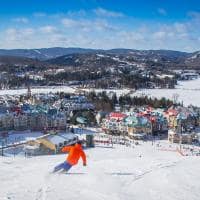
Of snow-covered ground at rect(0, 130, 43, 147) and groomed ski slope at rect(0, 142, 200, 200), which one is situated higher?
groomed ski slope at rect(0, 142, 200, 200)

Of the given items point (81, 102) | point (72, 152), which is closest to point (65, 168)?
point (72, 152)

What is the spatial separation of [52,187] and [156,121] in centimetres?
2862

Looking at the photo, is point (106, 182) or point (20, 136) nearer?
point (106, 182)

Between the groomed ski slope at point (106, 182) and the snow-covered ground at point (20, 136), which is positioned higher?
the groomed ski slope at point (106, 182)

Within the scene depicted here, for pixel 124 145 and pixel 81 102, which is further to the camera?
pixel 81 102

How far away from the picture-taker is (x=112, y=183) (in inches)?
669

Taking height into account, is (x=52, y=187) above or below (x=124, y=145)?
above

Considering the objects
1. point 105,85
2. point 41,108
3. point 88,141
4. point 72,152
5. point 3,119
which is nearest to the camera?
point 72,152

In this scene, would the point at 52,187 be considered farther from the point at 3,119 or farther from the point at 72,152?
the point at 3,119

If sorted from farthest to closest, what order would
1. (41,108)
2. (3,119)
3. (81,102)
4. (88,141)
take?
(81,102) → (41,108) → (3,119) → (88,141)

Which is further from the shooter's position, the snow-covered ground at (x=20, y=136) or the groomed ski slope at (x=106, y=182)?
the snow-covered ground at (x=20, y=136)

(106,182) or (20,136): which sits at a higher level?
(106,182)

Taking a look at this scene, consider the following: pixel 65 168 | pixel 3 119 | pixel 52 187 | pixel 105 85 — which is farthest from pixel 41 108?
pixel 105 85

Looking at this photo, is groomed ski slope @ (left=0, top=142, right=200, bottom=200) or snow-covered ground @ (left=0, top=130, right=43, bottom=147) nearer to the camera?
groomed ski slope @ (left=0, top=142, right=200, bottom=200)
